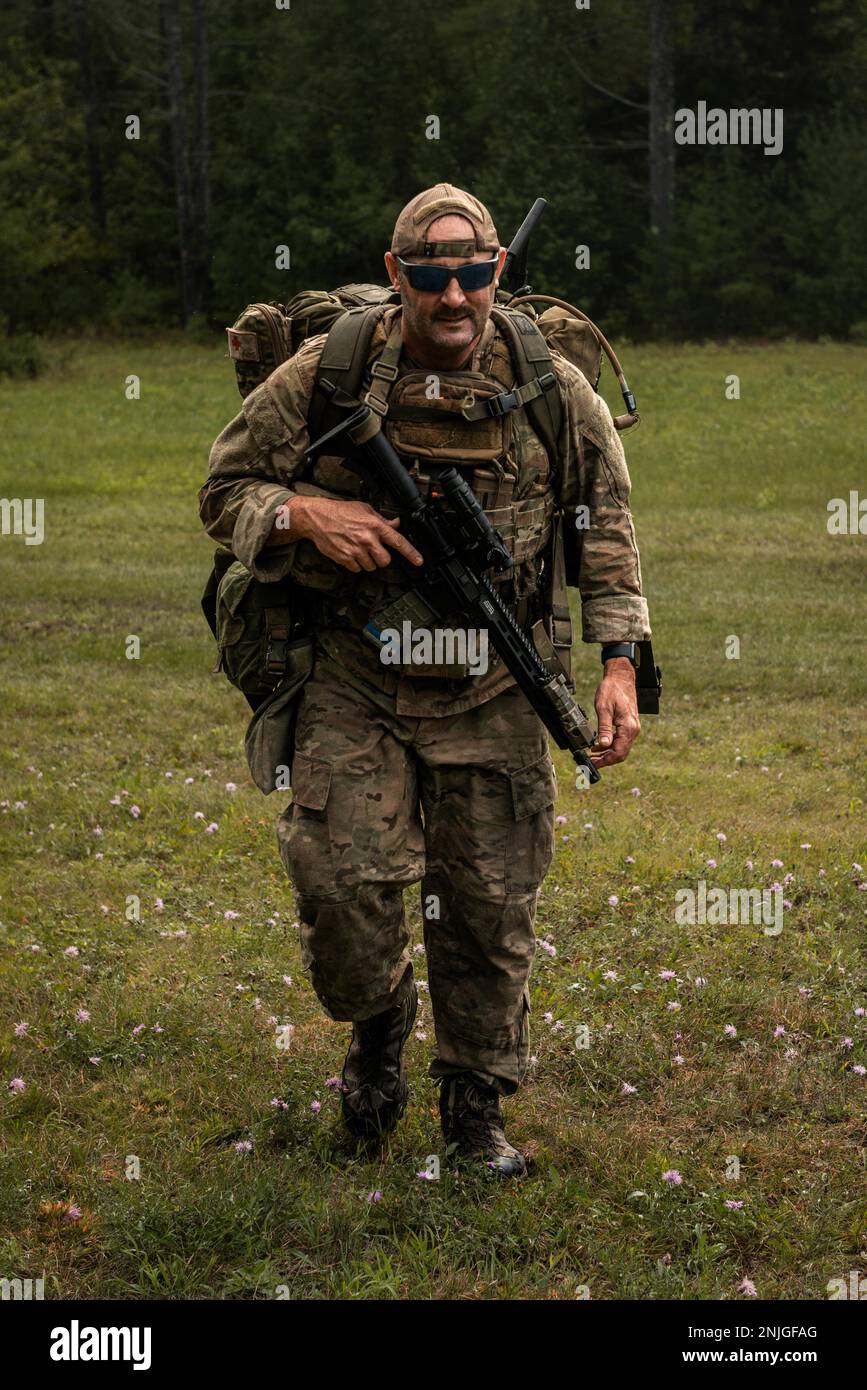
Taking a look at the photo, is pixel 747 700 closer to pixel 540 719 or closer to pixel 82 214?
pixel 540 719

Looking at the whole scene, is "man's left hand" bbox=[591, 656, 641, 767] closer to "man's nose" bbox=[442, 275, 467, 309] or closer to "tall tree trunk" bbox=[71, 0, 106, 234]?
"man's nose" bbox=[442, 275, 467, 309]

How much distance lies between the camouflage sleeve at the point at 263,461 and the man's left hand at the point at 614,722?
0.88 meters

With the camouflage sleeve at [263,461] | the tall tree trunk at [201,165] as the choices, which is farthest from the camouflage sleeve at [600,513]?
the tall tree trunk at [201,165]

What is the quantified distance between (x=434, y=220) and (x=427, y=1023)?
264 cm

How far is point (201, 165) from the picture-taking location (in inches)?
1534

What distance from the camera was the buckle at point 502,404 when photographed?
163 inches

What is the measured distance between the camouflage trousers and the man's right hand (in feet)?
1.26

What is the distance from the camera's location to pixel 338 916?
4238 millimetres

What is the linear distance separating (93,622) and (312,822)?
816 centimetres

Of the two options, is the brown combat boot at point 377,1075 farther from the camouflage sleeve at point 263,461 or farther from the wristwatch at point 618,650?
the camouflage sleeve at point 263,461

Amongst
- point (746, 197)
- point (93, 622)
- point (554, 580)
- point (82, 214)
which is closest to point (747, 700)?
point (93, 622)

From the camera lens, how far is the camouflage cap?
13.1 ft
